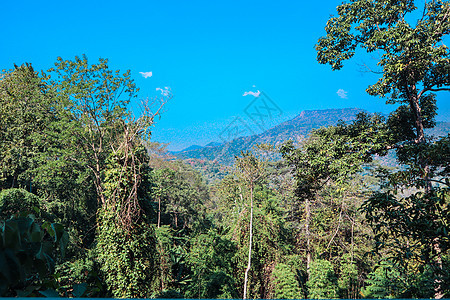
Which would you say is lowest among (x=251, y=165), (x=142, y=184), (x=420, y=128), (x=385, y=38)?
(x=142, y=184)

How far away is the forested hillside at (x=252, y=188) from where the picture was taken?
2363mm

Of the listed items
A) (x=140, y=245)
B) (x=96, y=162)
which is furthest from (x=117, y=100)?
(x=140, y=245)

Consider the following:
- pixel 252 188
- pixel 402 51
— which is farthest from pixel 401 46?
pixel 252 188

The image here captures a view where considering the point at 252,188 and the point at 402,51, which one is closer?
the point at 402,51

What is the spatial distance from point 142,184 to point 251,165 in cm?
314

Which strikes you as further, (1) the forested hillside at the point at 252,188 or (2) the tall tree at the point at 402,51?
(2) the tall tree at the point at 402,51

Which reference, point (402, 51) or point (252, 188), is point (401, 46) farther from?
point (252, 188)

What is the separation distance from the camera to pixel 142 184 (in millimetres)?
5434

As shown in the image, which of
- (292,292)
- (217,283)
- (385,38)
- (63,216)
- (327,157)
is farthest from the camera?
(63,216)

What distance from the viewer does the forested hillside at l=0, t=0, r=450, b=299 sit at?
7.75ft

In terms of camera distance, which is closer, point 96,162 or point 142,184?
point 142,184

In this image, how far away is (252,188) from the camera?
7.50m

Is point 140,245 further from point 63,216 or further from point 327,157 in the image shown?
point 63,216

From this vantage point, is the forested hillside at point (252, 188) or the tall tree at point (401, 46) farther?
the tall tree at point (401, 46)
